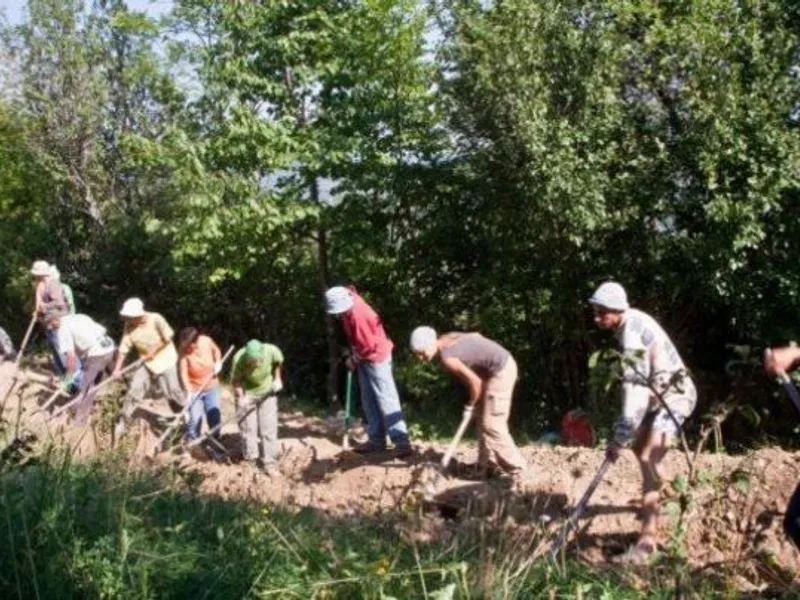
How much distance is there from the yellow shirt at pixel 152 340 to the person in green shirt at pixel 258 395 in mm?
1396

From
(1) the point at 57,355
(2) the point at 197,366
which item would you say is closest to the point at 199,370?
(2) the point at 197,366

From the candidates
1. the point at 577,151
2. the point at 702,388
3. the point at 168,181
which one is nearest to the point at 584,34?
the point at 577,151

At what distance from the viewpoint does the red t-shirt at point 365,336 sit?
8.69 m

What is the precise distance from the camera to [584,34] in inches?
452

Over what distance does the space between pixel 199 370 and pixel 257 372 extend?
3.70ft

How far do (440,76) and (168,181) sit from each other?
6.09 metres

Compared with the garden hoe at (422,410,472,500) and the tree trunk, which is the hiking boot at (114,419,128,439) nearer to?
the garden hoe at (422,410,472,500)

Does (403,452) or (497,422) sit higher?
(497,422)

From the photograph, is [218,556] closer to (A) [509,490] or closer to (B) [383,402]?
(A) [509,490]

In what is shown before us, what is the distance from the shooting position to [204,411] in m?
9.64

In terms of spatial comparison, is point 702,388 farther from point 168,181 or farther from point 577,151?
point 168,181

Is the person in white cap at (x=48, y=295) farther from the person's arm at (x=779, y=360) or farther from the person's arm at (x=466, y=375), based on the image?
the person's arm at (x=779, y=360)

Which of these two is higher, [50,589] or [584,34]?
[584,34]

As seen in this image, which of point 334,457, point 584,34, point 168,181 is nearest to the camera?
point 334,457
